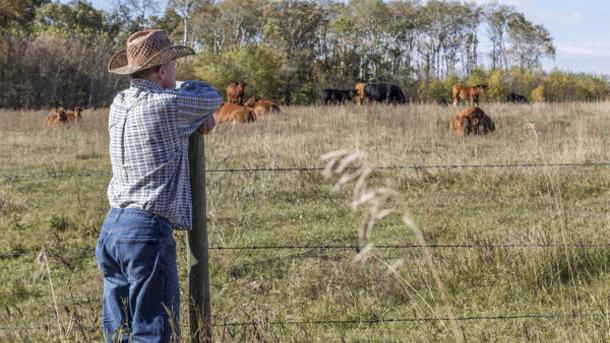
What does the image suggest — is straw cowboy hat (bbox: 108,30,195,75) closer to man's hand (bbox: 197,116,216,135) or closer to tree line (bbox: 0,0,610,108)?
man's hand (bbox: 197,116,216,135)

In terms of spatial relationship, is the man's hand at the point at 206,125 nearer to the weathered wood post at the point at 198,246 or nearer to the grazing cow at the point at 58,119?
the weathered wood post at the point at 198,246

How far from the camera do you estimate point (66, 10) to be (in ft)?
217

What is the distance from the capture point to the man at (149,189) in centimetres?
360

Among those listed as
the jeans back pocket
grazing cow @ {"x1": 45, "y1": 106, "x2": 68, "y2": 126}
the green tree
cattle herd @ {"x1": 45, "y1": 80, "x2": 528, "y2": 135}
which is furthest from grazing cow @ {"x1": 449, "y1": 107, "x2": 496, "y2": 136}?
the green tree

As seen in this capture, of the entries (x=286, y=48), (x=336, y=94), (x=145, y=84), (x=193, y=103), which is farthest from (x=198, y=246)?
(x=286, y=48)

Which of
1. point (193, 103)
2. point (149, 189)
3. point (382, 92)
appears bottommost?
point (382, 92)

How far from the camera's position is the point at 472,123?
16953mm

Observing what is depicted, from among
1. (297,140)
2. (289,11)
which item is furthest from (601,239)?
(289,11)

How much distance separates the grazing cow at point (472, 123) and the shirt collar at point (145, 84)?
13.3m

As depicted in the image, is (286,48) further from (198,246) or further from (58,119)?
(198,246)

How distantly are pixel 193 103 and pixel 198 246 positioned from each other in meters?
0.64

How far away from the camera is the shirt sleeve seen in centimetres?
368

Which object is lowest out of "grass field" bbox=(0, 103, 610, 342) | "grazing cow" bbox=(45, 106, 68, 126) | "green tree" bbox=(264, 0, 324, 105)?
"grass field" bbox=(0, 103, 610, 342)

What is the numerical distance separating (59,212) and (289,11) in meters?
59.4
